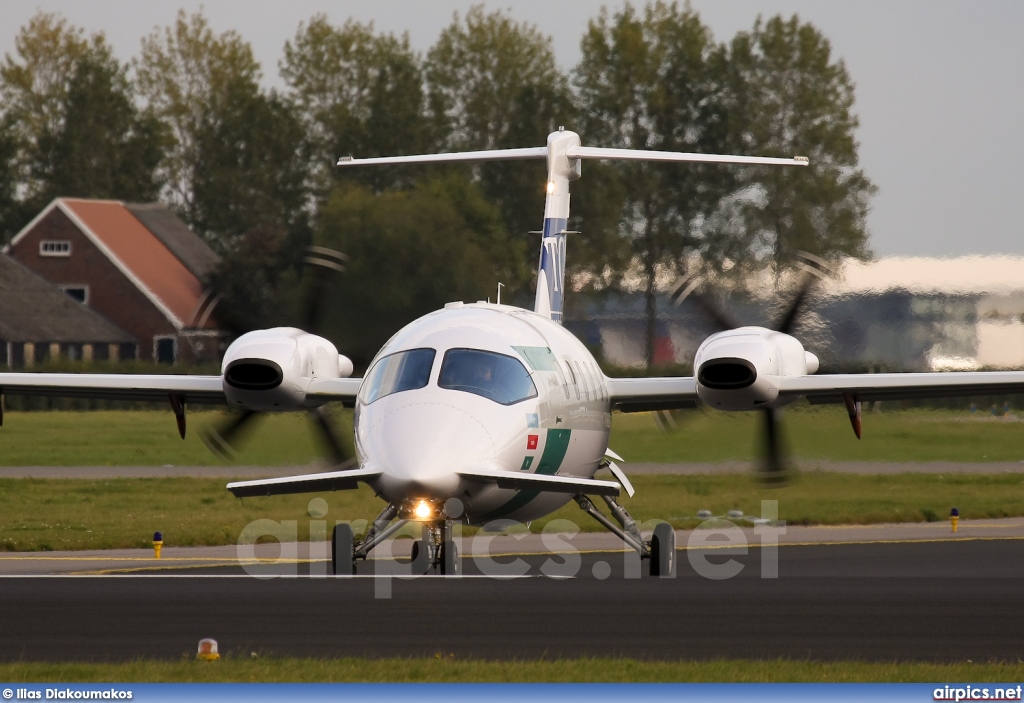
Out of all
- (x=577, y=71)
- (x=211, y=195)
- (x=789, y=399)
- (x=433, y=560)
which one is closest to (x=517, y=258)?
(x=577, y=71)

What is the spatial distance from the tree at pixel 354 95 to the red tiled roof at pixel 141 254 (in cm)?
646

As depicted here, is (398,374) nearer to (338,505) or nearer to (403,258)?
(338,505)

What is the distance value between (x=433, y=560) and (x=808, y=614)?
401 centimetres

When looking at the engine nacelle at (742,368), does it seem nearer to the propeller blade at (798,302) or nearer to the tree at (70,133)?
the propeller blade at (798,302)

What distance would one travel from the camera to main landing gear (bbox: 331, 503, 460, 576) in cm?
1740

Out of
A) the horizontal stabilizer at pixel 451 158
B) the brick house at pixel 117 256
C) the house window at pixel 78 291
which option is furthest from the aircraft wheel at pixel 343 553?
the house window at pixel 78 291

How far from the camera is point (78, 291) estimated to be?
67.8 meters

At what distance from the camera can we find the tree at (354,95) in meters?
66.1

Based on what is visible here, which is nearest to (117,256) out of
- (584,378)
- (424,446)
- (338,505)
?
(338,505)

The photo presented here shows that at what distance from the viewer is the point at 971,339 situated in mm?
31484

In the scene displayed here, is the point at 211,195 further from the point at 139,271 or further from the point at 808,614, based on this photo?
the point at 808,614

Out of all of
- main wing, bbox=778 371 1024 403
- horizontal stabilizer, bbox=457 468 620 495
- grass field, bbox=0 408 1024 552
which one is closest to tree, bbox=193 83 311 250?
grass field, bbox=0 408 1024 552

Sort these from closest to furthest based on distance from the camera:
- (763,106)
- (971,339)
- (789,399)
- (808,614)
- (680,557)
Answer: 1. (808,614)
2. (789,399)
3. (680,557)
4. (971,339)
5. (763,106)

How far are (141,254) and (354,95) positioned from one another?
10719 millimetres
